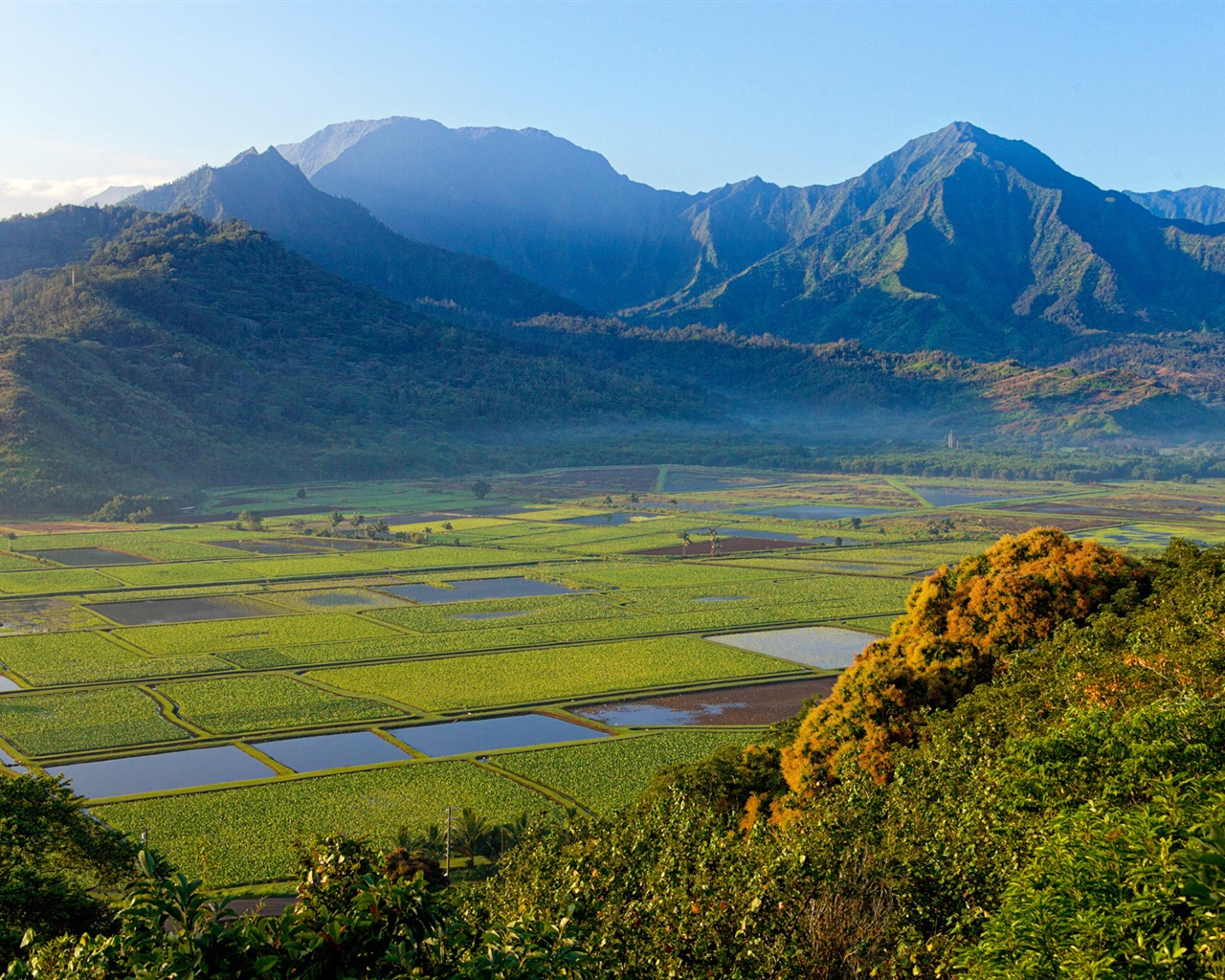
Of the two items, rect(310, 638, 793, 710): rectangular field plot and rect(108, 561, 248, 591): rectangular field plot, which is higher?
rect(108, 561, 248, 591): rectangular field plot

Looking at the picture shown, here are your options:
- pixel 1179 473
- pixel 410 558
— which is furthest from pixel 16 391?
pixel 1179 473

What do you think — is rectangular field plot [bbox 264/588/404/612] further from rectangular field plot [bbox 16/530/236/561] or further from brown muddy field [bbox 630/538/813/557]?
brown muddy field [bbox 630/538/813/557]

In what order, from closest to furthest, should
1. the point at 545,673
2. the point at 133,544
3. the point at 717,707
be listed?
the point at 717,707, the point at 545,673, the point at 133,544

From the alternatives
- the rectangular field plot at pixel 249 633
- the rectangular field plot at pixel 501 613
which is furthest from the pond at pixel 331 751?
the rectangular field plot at pixel 501 613

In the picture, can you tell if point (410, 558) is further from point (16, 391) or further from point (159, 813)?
point (16, 391)

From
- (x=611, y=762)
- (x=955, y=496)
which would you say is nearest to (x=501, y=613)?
(x=611, y=762)

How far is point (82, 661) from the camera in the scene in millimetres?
54250

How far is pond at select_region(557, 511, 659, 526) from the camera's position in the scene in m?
117

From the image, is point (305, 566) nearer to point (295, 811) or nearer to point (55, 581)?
point (55, 581)

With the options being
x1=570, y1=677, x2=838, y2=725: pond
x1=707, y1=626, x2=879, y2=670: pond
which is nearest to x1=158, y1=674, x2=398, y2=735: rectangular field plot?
x1=570, y1=677, x2=838, y2=725: pond

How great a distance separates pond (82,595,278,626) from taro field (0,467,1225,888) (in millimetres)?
314

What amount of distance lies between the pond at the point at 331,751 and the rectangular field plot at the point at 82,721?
391 centimetres

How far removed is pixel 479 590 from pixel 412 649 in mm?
18991

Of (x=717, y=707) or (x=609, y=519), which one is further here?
(x=609, y=519)
